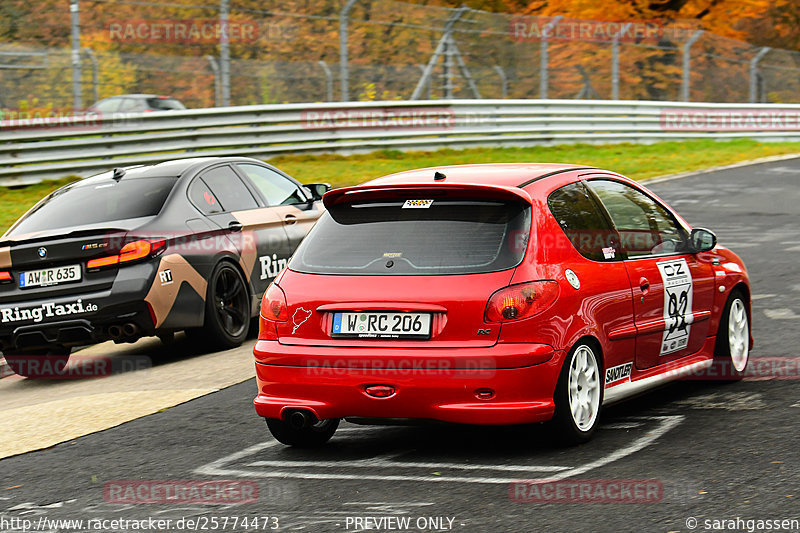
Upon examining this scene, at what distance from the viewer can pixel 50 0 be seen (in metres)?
19.7

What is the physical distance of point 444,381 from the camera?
19.1ft

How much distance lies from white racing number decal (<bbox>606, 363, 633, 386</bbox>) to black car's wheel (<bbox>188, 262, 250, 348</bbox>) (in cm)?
427

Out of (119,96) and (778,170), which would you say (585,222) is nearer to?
(119,96)

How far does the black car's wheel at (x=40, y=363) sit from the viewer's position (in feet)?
32.6

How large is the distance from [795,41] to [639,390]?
46.0 m

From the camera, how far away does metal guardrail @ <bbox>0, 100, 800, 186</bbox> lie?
18.2 metres

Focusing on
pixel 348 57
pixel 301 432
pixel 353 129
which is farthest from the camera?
pixel 348 57

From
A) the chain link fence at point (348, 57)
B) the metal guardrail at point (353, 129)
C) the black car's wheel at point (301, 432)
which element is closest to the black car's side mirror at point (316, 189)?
the black car's wheel at point (301, 432)

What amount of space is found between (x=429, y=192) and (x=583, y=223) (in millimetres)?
954

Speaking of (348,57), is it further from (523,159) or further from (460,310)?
(460,310)

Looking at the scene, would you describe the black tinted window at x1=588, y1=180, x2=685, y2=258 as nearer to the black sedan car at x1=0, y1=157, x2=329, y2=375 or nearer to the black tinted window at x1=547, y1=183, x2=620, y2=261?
the black tinted window at x1=547, y1=183, x2=620, y2=261

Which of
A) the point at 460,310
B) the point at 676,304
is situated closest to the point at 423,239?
the point at 460,310

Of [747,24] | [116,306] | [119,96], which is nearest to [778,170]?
[119,96]

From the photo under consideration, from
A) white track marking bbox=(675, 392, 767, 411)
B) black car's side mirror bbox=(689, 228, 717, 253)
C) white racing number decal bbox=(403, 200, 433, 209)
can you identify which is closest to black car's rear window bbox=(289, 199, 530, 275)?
white racing number decal bbox=(403, 200, 433, 209)
